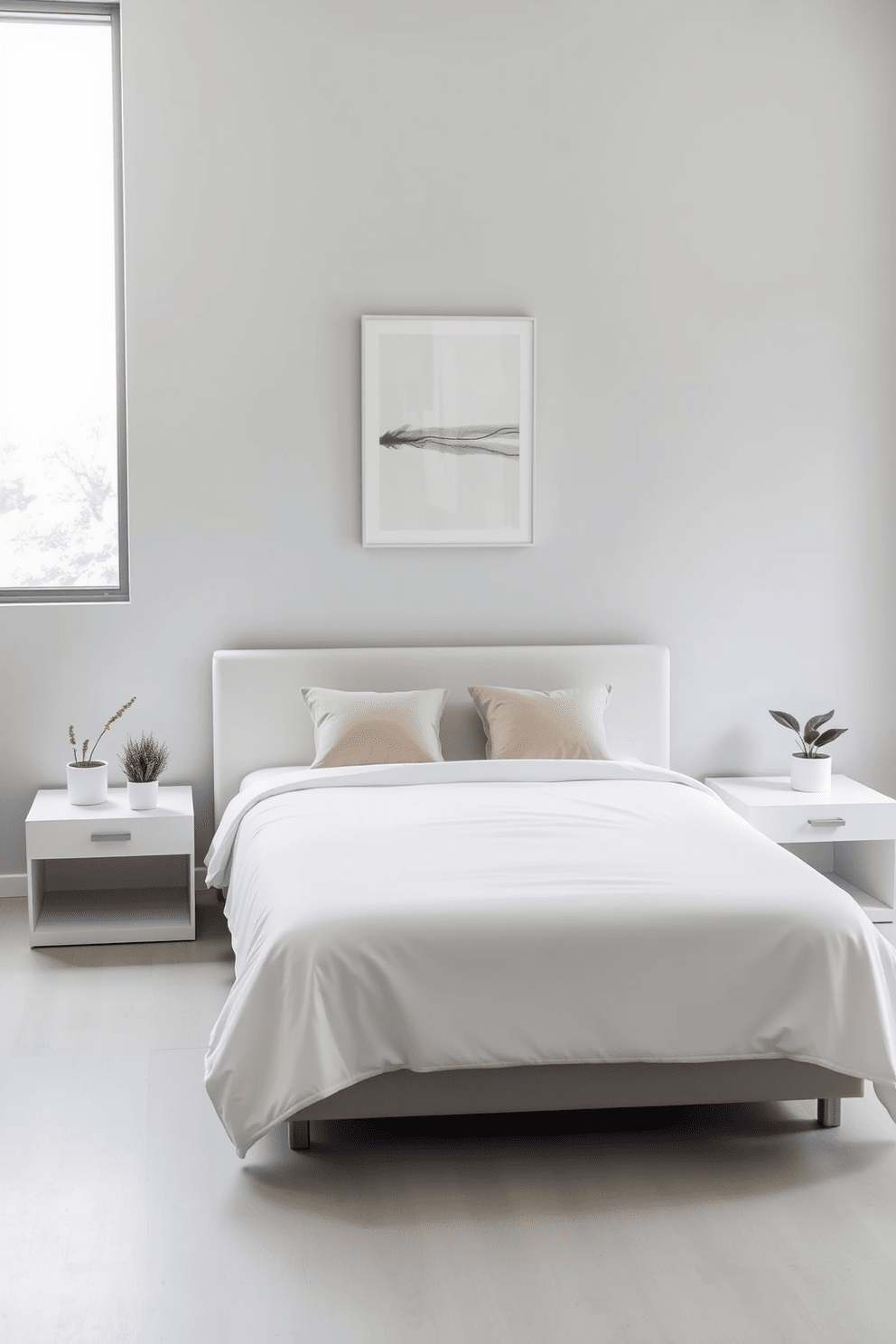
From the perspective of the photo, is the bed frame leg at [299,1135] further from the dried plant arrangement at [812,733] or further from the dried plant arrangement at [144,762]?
the dried plant arrangement at [812,733]

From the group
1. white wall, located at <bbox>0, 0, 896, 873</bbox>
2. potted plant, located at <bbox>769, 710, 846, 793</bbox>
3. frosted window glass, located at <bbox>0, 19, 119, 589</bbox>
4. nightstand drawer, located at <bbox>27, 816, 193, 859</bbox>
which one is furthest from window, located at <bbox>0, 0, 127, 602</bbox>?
potted plant, located at <bbox>769, 710, 846, 793</bbox>

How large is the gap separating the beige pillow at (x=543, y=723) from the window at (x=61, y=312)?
1.45m

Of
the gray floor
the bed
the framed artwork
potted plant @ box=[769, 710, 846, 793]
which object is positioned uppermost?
the framed artwork

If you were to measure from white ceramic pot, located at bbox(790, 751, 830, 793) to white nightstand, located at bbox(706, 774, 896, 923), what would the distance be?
29mm

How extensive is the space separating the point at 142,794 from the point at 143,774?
67mm

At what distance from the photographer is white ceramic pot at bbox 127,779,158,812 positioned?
161 inches

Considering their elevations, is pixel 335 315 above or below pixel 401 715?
above

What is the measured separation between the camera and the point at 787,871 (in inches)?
112

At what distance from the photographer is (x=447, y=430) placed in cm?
451

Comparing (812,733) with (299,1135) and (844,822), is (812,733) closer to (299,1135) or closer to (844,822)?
(844,822)

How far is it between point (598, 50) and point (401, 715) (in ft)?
8.26

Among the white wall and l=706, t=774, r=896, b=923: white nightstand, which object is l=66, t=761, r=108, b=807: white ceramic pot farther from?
l=706, t=774, r=896, b=923: white nightstand

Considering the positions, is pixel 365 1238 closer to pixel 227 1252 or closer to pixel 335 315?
pixel 227 1252

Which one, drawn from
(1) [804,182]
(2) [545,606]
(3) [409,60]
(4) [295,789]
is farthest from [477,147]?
(4) [295,789]
